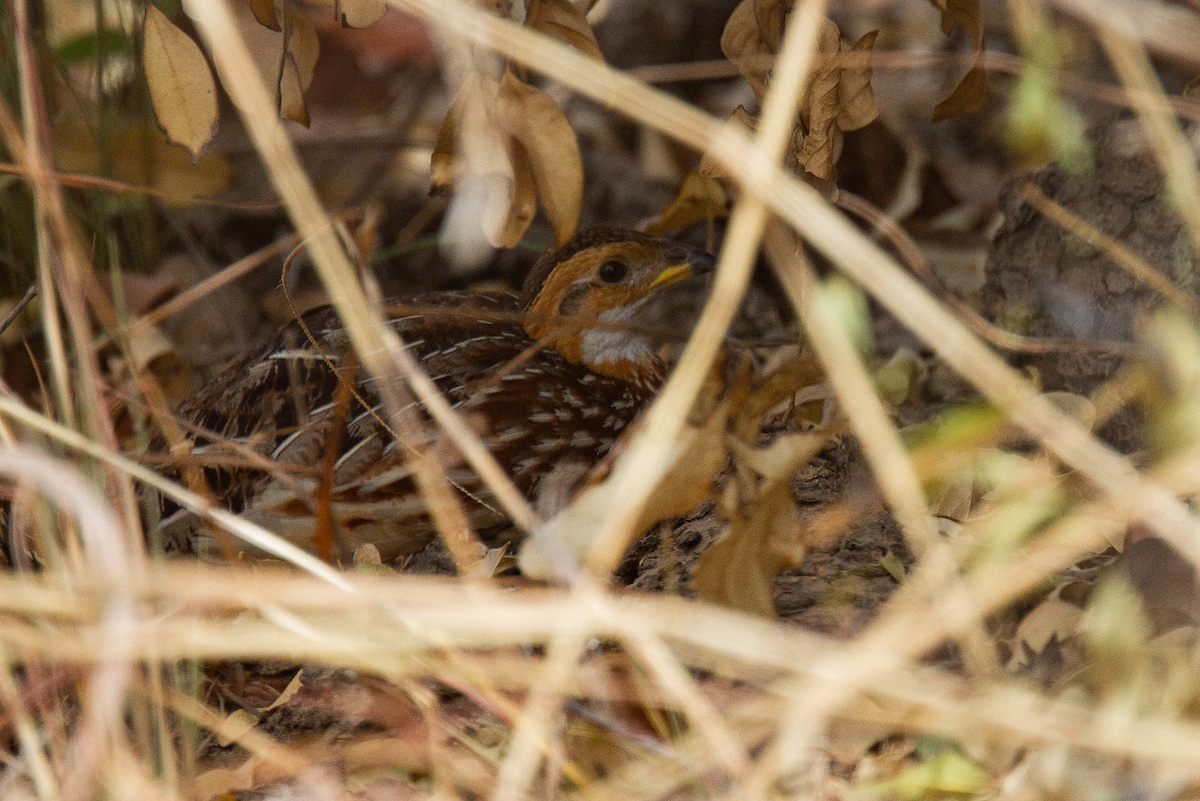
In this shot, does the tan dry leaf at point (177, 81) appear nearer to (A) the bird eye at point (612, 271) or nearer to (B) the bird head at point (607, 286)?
(B) the bird head at point (607, 286)

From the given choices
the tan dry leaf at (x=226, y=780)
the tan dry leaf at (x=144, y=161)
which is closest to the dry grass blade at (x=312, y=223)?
the tan dry leaf at (x=226, y=780)

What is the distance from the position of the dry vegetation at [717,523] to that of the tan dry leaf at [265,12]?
0.04 meters

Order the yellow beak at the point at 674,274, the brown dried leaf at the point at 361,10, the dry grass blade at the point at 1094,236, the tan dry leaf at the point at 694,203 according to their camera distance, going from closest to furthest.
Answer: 1. the brown dried leaf at the point at 361,10
2. the dry grass blade at the point at 1094,236
3. the tan dry leaf at the point at 694,203
4. the yellow beak at the point at 674,274

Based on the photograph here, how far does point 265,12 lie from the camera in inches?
86.3

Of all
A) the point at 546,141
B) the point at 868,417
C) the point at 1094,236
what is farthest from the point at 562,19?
the point at 1094,236

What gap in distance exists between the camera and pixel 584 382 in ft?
9.96

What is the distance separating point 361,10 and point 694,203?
1.31 metres

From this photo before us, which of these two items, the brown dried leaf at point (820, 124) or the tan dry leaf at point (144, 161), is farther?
the tan dry leaf at point (144, 161)

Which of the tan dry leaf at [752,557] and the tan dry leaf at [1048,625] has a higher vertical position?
the tan dry leaf at [752,557]

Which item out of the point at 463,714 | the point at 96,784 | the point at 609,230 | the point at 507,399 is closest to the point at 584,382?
the point at 507,399

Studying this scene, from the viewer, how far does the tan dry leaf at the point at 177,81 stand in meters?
2.15

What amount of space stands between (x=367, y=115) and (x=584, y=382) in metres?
2.78

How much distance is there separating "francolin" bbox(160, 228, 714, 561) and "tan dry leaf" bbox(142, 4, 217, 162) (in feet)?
2.07

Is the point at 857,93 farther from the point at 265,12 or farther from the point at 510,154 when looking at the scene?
the point at 265,12
